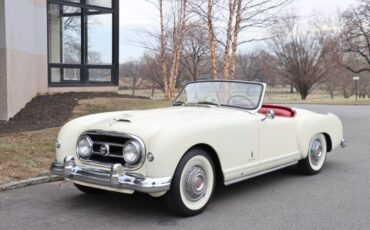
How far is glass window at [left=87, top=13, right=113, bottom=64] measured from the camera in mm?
17703

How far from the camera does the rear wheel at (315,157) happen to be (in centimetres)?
687

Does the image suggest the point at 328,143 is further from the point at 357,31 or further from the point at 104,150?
the point at 357,31

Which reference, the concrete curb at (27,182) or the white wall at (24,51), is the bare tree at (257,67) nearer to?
the white wall at (24,51)

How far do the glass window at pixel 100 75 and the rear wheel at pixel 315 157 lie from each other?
39.6 feet

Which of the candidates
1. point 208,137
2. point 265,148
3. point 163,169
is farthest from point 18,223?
point 265,148

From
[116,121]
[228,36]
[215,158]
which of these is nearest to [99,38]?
[228,36]

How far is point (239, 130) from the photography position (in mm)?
5465

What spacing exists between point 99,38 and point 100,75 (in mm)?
1417

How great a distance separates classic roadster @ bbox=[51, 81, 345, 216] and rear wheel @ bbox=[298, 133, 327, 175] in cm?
31

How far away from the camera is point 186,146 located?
475cm

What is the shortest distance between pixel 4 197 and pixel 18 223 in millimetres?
1077

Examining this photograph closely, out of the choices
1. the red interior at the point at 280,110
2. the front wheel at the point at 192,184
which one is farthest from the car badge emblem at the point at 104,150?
the red interior at the point at 280,110

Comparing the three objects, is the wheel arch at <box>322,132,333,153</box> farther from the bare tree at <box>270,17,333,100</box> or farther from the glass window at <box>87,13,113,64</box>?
the bare tree at <box>270,17,333,100</box>

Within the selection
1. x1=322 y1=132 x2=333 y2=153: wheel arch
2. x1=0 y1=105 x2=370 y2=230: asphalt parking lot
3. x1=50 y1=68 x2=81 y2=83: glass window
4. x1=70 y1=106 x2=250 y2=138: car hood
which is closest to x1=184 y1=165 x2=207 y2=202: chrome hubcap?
x1=0 y1=105 x2=370 y2=230: asphalt parking lot
